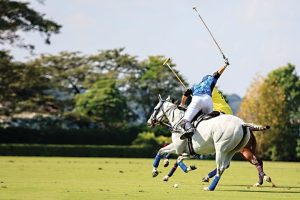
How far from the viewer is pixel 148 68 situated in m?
81.1

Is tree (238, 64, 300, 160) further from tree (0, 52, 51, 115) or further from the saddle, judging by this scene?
the saddle

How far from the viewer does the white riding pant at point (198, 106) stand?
19859mm

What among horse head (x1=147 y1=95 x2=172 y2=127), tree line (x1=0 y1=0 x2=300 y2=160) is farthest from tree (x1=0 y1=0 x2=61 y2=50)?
horse head (x1=147 y1=95 x2=172 y2=127)

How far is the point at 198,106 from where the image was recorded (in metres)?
19.9

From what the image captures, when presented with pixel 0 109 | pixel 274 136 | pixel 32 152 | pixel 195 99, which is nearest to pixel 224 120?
pixel 195 99

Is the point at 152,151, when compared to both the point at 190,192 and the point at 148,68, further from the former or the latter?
the point at 190,192

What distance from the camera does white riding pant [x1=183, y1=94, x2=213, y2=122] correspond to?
19.9 metres

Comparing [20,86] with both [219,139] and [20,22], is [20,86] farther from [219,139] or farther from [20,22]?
[219,139]

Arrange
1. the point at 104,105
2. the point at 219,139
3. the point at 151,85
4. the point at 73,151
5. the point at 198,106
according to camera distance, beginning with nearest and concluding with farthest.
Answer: the point at 219,139, the point at 198,106, the point at 73,151, the point at 104,105, the point at 151,85

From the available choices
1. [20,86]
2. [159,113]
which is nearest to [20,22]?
[20,86]

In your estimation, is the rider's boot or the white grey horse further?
the rider's boot

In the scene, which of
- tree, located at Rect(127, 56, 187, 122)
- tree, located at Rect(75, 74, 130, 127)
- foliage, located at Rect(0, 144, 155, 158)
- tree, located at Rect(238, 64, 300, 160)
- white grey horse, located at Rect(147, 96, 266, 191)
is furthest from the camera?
tree, located at Rect(127, 56, 187, 122)

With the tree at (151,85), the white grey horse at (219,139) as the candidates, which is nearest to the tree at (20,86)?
the tree at (151,85)

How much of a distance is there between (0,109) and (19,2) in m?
8.50
